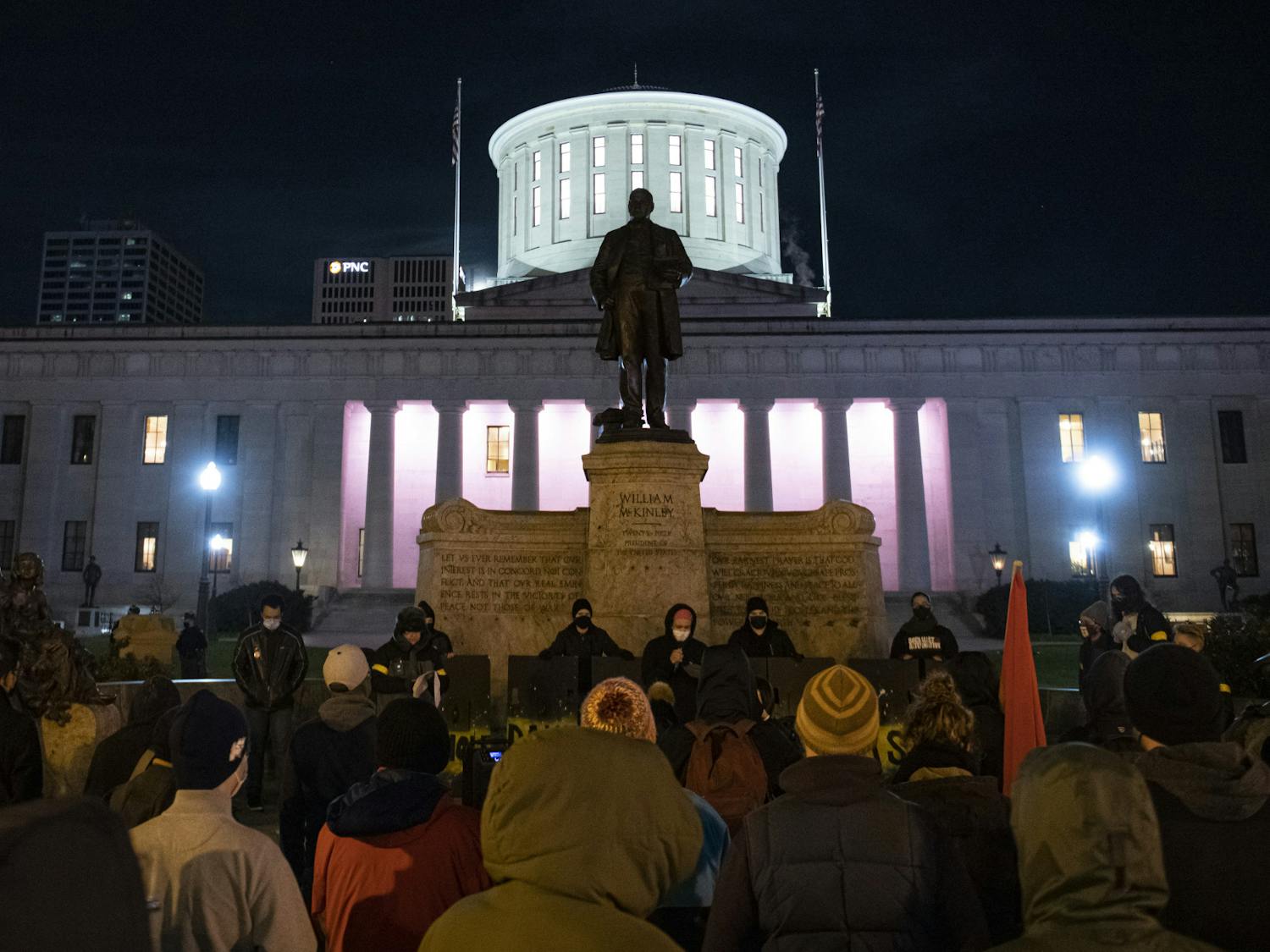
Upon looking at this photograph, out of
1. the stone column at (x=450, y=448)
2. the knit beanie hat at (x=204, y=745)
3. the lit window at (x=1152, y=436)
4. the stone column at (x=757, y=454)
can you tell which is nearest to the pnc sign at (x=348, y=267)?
the stone column at (x=450, y=448)

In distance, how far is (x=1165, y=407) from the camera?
53156mm

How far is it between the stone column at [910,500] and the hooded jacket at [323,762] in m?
46.2

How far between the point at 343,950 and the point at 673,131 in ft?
231

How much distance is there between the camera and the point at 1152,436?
53.2 m

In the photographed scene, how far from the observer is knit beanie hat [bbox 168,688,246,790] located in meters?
3.51

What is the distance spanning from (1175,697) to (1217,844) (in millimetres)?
615

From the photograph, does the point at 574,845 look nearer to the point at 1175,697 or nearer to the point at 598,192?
the point at 1175,697

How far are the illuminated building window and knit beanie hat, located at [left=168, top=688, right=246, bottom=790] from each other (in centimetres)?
5397

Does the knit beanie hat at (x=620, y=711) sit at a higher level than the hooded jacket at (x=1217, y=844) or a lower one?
higher

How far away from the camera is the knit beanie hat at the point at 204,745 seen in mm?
3506

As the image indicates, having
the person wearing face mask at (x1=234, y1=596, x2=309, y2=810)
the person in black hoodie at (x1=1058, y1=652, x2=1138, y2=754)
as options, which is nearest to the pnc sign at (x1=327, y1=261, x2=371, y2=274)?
the person wearing face mask at (x1=234, y1=596, x2=309, y2=810)

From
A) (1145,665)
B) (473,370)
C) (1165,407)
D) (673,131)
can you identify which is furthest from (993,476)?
(1145,665)

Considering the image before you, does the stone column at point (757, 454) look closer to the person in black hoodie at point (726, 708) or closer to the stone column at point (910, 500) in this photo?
the stone column at point (910, 500)

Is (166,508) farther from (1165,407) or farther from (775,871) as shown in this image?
(775,871)
